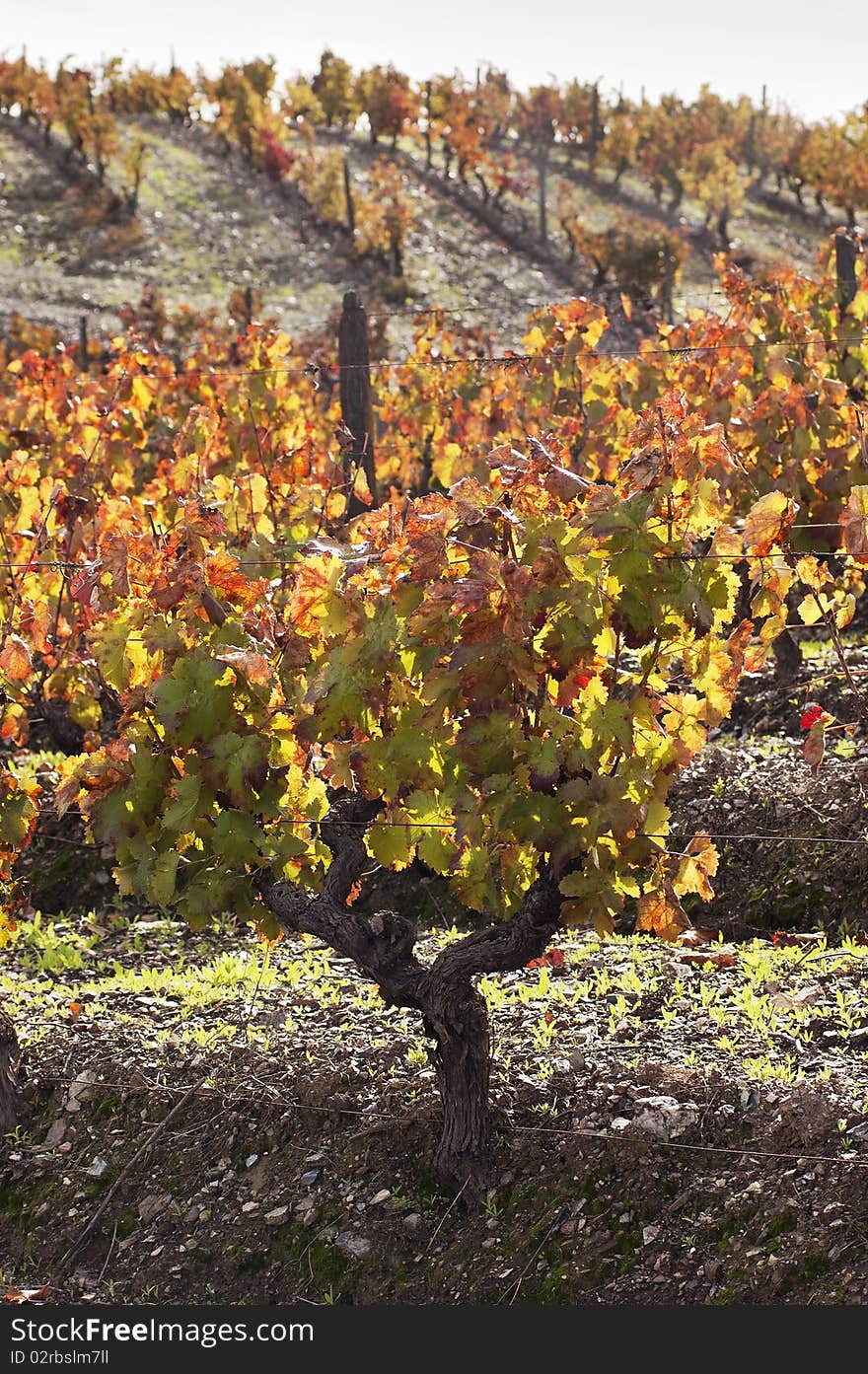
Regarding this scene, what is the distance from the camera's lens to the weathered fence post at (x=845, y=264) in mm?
11332

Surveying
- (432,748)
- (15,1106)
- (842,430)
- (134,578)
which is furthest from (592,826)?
(842,430)

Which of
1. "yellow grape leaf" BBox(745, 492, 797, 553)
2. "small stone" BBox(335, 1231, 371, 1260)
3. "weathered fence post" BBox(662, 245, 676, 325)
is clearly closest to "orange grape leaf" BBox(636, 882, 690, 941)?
"yellow grape leaf" BBox(745, 492, 797, 553)

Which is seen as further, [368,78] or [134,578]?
[368,78]

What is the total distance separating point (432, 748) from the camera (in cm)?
405

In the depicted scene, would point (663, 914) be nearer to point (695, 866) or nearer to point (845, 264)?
point (695, 866)

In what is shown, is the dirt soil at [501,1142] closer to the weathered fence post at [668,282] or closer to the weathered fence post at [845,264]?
the weathered fence post at [845,264]

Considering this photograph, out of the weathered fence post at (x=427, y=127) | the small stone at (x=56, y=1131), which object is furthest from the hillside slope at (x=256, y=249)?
the small stone at (x=56, y=1131)

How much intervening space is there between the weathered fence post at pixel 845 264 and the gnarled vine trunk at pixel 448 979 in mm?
7944

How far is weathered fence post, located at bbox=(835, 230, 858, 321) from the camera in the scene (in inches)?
446

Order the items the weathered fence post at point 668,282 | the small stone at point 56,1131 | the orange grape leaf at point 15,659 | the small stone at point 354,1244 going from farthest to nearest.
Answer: the weathered fence post at point 668,282 → the small stone at point 56,1131 → the orange grape leaf at point 15,659 → the small stone at point 354,1244

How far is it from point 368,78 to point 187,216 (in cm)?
998

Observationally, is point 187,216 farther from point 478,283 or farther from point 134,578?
point 134,578

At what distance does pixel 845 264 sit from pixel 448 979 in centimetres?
954

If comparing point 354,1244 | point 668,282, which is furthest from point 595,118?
point 354,1244
